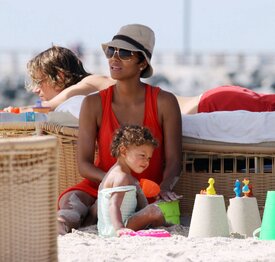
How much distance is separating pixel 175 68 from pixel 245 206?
16.5 metres

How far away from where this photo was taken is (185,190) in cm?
568

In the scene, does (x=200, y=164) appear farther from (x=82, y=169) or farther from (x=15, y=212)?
(x=15, y=212)

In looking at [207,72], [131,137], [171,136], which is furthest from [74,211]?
[207,72]

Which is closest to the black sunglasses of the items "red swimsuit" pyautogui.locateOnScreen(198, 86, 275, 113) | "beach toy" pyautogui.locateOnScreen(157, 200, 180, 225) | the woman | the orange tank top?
the woman

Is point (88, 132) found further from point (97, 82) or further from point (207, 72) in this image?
point (207, 72)

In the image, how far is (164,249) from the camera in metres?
4.38

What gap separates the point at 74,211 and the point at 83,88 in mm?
1282

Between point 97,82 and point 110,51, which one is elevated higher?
point 110,51

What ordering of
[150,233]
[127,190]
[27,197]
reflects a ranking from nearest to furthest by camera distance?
[27,197] → [150,233] → [127,190]

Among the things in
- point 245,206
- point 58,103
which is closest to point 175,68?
point 58,103

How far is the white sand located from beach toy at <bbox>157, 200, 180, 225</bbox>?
1.14 ft

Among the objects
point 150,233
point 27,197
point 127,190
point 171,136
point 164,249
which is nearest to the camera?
point 27,197

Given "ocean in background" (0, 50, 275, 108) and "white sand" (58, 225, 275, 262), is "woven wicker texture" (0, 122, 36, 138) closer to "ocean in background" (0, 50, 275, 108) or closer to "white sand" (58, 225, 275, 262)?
"white sand" (58, 225, 275, 262)

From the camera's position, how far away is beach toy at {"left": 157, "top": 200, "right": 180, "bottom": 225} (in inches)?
205
